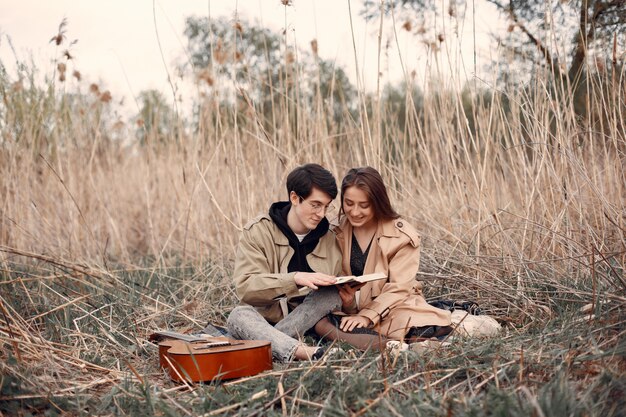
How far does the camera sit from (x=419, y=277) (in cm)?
333

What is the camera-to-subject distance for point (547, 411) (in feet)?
4.99

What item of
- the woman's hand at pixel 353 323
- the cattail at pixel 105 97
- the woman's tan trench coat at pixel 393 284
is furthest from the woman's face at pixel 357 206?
the cattail at pixel 105 97

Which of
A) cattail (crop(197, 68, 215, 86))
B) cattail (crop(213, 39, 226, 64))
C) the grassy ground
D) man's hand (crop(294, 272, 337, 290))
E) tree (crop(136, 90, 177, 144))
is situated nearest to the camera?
the grassy ground

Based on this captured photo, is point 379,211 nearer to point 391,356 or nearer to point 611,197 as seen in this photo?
point 391,356

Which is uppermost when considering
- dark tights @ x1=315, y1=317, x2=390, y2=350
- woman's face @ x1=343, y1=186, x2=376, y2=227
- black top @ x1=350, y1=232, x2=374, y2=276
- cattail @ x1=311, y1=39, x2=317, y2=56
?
cattail @ x1=311, y1=39, x2=317, y2=56

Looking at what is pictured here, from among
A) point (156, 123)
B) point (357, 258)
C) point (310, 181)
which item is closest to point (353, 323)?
point (357, 258)

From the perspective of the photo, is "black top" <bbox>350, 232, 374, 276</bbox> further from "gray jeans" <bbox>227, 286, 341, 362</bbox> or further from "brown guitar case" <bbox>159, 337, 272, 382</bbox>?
"brown guitar case" <bbox>159, 337, 272, 382</bbox>

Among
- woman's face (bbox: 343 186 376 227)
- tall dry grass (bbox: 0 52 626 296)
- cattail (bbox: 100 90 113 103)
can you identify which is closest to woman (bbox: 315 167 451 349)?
woman's face (bbox: 343 186 376 227)

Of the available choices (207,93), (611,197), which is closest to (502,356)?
(611,197)

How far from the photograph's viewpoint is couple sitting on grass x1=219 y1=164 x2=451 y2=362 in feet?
8.67

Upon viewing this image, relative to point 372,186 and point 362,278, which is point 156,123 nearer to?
point 372,186

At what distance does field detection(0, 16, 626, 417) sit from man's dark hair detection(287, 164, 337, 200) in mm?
686

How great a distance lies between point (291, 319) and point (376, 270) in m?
0.46

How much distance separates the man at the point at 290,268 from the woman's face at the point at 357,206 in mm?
75
